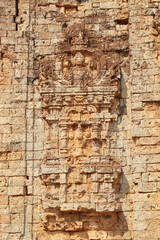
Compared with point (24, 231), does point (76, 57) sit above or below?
above

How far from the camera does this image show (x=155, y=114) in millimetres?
12820

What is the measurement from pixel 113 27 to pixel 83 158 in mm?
2594

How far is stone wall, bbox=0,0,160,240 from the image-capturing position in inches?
493

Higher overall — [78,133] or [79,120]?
[79,120]

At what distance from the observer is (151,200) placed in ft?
40.9

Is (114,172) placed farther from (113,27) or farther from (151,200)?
(113,27)

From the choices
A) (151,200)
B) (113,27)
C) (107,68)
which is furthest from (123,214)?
(113,27)

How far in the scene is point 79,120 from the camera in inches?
507

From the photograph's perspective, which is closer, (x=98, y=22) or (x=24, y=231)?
(x=24, y=231)

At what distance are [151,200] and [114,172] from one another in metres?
0.81

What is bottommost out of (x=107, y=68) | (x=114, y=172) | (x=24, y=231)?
(x=24, y=231)

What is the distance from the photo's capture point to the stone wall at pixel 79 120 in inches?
493

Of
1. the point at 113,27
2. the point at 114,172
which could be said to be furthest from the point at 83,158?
the point at 113,27

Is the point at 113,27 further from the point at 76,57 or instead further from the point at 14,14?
the point at 14,14
